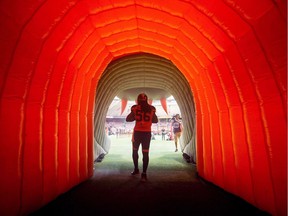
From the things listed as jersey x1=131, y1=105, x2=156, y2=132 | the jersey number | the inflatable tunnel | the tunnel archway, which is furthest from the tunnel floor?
the tunnel archway

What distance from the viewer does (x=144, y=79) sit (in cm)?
920

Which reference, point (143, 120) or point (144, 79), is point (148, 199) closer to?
point (143, 120)

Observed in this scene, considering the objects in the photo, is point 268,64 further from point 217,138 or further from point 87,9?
point 87,9

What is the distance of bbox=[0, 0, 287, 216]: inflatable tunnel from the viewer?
2387 mm

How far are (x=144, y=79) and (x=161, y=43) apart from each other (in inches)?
171

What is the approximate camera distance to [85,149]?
471cm

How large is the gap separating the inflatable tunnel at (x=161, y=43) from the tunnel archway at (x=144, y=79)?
95.6 inches

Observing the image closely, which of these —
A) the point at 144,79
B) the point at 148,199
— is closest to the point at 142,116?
the point at 148,199

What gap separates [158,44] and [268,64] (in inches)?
120

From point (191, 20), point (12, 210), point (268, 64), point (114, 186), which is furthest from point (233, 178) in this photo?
point (12, 210)

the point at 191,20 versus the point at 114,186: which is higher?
the point at 191,20

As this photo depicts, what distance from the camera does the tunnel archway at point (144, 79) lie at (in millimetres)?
7302

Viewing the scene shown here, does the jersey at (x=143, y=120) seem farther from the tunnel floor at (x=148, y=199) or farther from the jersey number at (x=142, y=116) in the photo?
the tunnel floor at (x=148, y=199)

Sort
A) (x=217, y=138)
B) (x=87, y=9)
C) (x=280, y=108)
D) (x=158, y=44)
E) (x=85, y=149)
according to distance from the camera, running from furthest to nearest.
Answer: (x=158, y=44) < (x=85, y=149) < (x=217, y=138) < (x=87, y=9) < (x=280, y=108)
